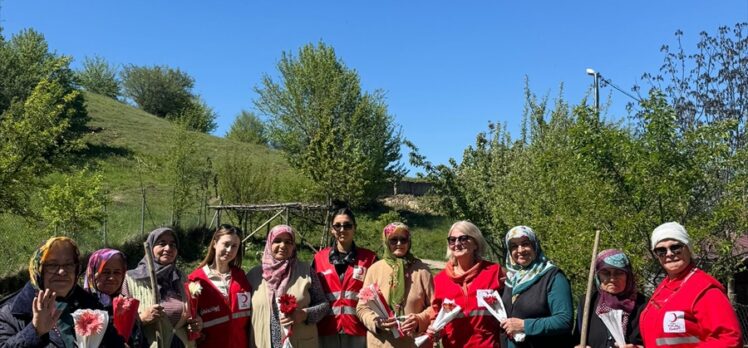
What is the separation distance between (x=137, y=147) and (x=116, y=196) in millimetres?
10049

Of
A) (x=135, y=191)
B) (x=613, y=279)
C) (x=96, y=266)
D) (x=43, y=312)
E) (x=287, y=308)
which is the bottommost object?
(x=287, y=308)

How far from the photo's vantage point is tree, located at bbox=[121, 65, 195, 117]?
61.4m

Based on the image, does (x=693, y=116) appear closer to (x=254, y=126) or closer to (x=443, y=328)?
(x=443, y=328)

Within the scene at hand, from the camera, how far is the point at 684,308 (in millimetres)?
3127

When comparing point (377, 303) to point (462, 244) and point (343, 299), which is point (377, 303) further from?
point (462, 244)

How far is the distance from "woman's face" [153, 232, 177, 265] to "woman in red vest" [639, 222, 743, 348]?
3.11 metres

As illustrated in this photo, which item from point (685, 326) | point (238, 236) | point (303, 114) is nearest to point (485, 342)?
point (685, 326)

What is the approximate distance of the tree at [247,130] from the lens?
57656 millimetres

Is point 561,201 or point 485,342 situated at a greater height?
point 561,201

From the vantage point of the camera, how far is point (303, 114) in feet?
115

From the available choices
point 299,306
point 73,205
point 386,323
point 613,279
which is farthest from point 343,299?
point 73,205

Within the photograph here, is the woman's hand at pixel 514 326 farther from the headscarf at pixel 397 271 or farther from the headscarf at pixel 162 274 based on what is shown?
the headscarf at pixel 162 274

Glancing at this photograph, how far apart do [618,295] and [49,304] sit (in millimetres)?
3230

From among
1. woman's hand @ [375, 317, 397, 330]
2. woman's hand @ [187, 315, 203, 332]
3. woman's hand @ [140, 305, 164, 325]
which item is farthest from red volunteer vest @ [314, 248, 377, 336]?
woman's hand @ [140, 305, 164, 325]
